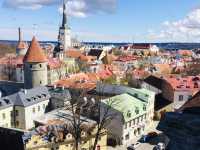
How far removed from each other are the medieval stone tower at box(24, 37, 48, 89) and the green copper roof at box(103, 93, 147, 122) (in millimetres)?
12945

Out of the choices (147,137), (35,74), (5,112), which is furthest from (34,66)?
(147,137)

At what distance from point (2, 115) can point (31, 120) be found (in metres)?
3.23

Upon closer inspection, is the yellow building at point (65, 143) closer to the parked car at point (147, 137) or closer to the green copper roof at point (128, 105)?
the green copper roof at point (128, 105)

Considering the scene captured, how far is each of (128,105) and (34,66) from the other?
15238 mm

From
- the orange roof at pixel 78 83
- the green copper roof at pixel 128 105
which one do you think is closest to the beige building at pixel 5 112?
the green copper roof at pixel 128 105

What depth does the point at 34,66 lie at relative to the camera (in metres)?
44.8

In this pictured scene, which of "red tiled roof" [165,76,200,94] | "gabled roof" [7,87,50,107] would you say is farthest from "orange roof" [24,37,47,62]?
"red tiled roof" [165,76,200,94]

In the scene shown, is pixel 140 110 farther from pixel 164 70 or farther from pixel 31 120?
pixel 164 70

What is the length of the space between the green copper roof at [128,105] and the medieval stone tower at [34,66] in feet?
42.5

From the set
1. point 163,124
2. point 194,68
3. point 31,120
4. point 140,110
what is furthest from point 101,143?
point 194,68

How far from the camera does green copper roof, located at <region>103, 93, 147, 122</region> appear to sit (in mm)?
34312

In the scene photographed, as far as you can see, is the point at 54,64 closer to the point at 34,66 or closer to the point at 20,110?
the point at 34,66

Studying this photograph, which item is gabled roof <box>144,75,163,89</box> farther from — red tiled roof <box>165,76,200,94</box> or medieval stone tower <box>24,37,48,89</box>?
medieval stone tower <box>24,37,48,89</box>

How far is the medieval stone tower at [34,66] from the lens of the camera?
4456 centimetres
